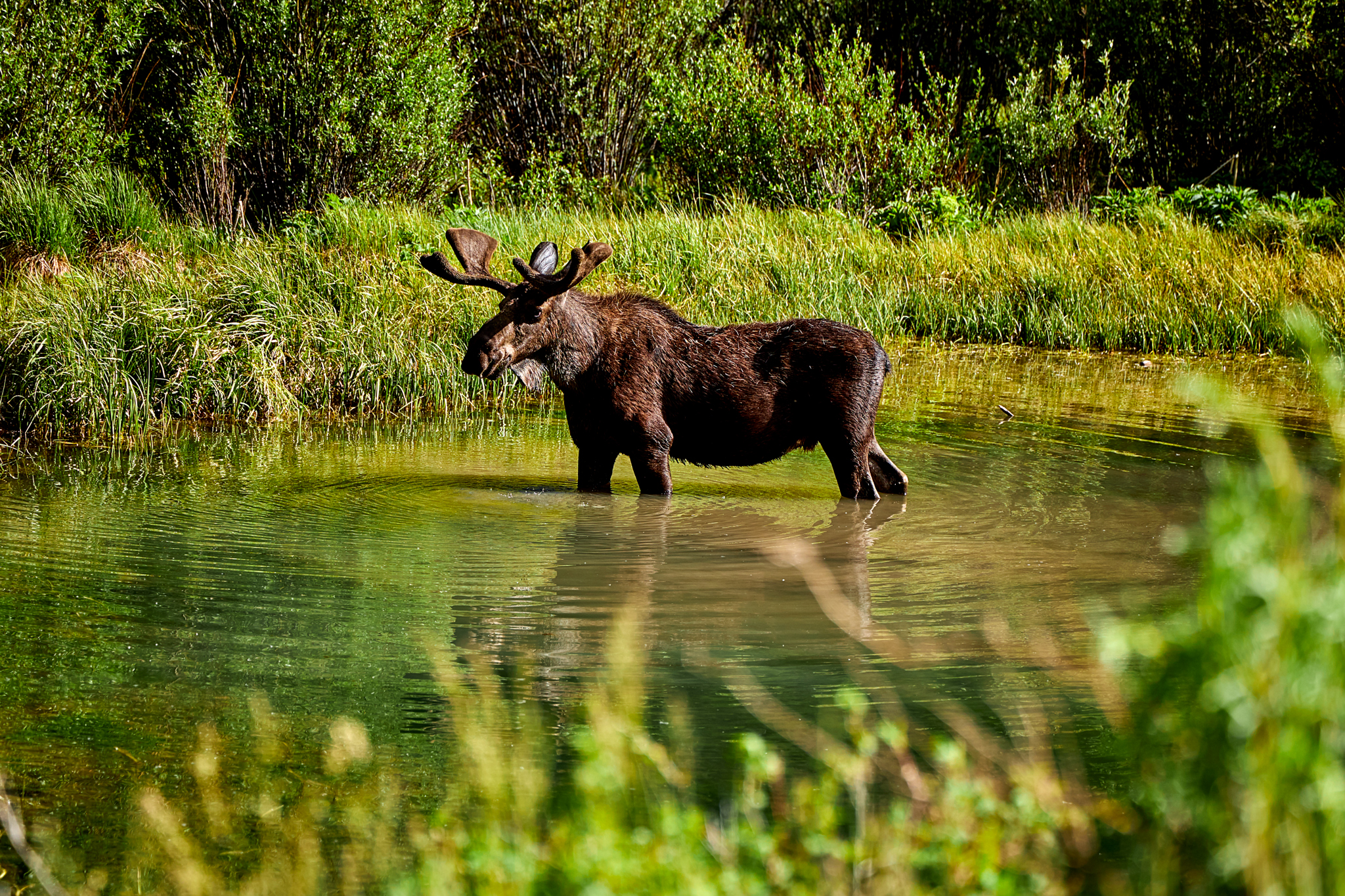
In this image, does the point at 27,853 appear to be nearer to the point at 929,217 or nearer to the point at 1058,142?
the point at 929,217

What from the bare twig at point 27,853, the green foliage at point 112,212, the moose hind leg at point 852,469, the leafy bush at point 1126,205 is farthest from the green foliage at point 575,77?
the bare twig at point 27,853

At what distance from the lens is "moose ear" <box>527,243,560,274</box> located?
8.36 metres

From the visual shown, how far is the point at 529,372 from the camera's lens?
824 cm

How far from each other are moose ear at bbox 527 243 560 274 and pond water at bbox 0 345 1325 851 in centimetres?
133

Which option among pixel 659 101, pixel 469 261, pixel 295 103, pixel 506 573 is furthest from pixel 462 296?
pixel 659 101

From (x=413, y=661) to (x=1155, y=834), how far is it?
11.2 feet

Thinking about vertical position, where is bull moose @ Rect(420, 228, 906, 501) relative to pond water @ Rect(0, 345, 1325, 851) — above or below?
above

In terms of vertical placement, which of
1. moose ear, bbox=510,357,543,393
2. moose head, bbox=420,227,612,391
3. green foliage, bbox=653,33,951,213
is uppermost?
green foliage, bbox=653,33,951,213

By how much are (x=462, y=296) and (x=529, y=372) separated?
13.1ft

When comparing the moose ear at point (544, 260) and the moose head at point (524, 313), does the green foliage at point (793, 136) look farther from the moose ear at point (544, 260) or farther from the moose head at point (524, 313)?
the moose head at point (524, 313)

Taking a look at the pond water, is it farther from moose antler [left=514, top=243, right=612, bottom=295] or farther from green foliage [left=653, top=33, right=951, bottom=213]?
green foliage [left=653, top=33, right=951, bottom=213]

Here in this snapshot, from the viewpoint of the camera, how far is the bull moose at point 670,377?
26.9 feet

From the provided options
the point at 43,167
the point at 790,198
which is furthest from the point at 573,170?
the point at 43,167

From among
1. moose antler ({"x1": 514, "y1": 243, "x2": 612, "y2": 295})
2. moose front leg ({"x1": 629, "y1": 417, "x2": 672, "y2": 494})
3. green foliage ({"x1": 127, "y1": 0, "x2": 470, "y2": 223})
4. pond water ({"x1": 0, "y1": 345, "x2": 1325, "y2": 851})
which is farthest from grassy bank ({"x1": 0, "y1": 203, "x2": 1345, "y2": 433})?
moose front leg ({"x1": 629, "y1": 417, "x2": 672, "y2": 494})
